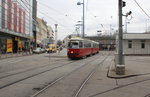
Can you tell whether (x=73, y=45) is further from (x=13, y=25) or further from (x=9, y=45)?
(x=9, y=45)

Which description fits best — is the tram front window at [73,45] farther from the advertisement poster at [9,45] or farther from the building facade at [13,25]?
the advertisement poster at [9,45]

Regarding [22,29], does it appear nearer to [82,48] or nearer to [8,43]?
[8,43]

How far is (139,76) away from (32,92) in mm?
7055

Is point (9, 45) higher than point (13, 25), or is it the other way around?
point (13, 25)

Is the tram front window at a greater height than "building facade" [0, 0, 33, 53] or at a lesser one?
lesser

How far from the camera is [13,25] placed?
145 ft

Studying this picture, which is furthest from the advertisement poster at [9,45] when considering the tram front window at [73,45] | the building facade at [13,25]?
the tram front window at [73,45]

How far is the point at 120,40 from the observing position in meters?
12.3

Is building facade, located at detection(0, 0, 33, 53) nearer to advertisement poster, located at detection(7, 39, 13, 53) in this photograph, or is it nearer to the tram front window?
advertisement poster, located at detection(7, 39, 13, 53)

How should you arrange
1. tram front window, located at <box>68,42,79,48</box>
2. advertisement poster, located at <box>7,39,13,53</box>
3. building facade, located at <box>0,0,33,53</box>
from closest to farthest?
tram front window, located at <box>68,42,79,48</box> → building facade, located at <box>0,0,33,53</box> → advertisement poster, located at <box>7,39,13,53</box>

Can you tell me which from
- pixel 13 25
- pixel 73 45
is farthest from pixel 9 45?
pixel 73 45

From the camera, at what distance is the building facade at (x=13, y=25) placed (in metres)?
39.2

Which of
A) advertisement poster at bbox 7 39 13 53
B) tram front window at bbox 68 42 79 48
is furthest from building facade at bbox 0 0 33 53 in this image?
tram front window at bbox 68 42 79 48

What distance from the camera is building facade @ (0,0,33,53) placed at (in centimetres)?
3916
